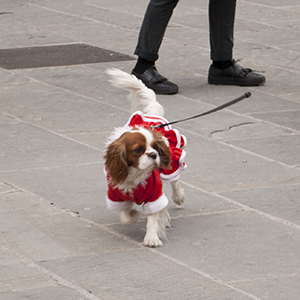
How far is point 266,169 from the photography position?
4.52m

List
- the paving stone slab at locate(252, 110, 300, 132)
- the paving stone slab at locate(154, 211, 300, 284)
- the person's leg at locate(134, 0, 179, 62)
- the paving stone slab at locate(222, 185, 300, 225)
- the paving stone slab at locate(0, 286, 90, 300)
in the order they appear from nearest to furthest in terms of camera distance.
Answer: the paving stone slab at locate(0, 286, 90, 300)
the paving stone slab at locate(154, 211, 300, 284)
the paving stone slab at locate(222, 185, 300, 225)
the paving stone slab at locate(252, 110, 300, 132)
the person's leg at locate(134, 0, 179, 62)

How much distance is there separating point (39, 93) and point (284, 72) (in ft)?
8.57

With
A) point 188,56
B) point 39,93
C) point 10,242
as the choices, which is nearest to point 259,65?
point 188,56

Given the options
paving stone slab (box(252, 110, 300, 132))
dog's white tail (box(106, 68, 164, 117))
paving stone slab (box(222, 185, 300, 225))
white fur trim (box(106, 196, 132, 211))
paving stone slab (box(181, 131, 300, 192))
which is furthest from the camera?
paving stone slab (box(252, 110, 300, 132))

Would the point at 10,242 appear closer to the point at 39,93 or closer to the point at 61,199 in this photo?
the point at 61,199

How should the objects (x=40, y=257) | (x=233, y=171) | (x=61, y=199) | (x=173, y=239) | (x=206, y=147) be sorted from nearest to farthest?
(x=40, y=257) < (x=173, y=239) < (x=61, y=199) < (x=233, y=171) < (x=206, y=147)

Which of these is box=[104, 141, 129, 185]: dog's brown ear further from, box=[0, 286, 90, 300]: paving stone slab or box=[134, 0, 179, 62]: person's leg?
box=[134, 0, 179, 62]: person's leg

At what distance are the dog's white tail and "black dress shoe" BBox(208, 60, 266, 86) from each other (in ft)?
8.19

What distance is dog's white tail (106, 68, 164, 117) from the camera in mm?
4008

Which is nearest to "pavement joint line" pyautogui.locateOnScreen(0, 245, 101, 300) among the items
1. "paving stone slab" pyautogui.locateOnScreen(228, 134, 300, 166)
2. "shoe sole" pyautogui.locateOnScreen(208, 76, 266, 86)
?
"paving stone slab" pyautogui.locateOnScreen(228, 134, 300, 166)

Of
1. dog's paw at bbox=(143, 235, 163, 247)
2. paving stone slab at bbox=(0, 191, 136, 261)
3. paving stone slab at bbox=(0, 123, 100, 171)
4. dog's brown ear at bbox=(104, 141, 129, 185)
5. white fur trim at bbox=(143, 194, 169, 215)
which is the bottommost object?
paving stone slab at bbox=(0, 123, 100, 171)

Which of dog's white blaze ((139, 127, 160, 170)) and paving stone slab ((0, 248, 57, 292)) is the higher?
dog's white blaze ((139, 127, 160, 170))

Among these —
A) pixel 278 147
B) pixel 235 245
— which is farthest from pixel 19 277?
pixel 278 147

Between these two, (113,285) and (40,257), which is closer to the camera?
(113,285)
